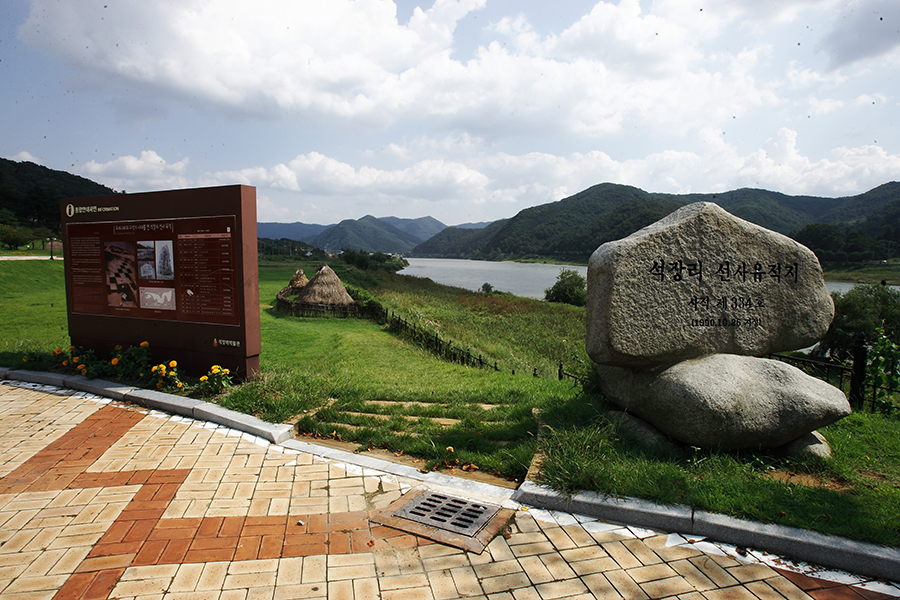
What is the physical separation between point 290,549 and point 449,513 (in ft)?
3.73

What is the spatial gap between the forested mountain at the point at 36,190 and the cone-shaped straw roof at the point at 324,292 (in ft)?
104

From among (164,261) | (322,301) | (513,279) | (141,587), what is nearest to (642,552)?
(141,587)

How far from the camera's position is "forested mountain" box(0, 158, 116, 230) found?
49531mm

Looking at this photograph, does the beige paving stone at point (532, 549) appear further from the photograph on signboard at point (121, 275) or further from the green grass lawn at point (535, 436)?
the photograph on signboard at point (121, 275)

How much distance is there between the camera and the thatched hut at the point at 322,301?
57.6ft

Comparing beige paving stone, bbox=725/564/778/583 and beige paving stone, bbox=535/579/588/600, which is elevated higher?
beige paving stone, bbox=535/579/588/600

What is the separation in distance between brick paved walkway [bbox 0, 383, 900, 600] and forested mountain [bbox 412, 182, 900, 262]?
38.6 metres

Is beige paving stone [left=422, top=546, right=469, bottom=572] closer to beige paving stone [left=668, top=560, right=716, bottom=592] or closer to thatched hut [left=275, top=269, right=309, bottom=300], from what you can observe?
beige paving stone [left=668, top=560, right=716, bottom=592]

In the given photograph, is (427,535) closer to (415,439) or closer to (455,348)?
(415,439)

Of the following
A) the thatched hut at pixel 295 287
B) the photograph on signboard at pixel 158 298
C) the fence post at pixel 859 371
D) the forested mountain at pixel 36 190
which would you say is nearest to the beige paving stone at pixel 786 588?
the fence post at pixel 859 371

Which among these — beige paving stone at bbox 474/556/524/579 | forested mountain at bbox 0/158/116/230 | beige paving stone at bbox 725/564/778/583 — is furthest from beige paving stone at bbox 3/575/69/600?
forested mountain at bbox 0/158/116/230

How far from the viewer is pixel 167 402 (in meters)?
5.98

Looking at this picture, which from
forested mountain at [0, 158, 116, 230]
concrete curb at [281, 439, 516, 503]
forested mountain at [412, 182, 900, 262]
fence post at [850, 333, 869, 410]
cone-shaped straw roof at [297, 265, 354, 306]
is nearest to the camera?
concrete curb at [281, 439, 516, 503]

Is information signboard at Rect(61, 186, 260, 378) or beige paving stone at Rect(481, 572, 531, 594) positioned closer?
beige paving stone at Rect(481, 572, 531, 594)
